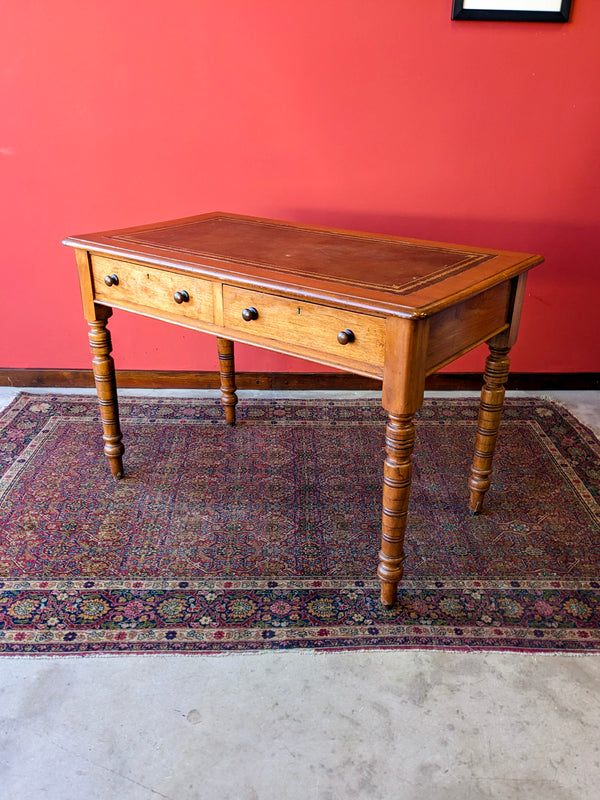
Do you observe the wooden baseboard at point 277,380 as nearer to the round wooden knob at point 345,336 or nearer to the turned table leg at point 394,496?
the turned table leg at point 394,496

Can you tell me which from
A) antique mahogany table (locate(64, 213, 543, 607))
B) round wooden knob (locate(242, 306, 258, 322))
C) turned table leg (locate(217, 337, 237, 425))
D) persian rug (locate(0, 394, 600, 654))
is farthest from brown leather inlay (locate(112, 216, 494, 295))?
persian rug (locate(0, 394, 600, 654))

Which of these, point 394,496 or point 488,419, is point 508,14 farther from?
point 394,496

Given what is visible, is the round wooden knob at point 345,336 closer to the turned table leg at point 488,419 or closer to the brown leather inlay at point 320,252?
the brown leather inlay at point 320,252

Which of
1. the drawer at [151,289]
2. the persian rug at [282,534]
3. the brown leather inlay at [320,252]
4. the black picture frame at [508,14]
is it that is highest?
the black picture frame at [508,14]

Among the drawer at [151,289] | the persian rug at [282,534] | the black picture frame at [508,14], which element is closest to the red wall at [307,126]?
the black picture frame at [508,14]

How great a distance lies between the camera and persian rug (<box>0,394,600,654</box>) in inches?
75.9

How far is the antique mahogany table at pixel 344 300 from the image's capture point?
168 cm

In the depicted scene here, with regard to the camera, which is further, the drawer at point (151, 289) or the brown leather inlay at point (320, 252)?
the drawer at point (151, 289)

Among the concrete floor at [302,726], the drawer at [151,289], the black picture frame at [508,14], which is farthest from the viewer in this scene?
the black picture frame at [508,14]

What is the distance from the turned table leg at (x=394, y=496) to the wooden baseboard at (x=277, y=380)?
1528 millimetres

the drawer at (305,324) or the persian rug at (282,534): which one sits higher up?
the drawer at (305,324)

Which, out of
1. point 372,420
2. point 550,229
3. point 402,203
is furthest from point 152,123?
point 550,229

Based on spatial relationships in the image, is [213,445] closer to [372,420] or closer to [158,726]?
[372,420]

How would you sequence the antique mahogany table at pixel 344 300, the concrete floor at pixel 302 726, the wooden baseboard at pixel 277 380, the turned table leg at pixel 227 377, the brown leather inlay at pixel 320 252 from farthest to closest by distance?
1. the wooden baseboard at pixel 277 380
2. the turned table leg at pixel 227 377
3. the brown leather inlay at pixel 320 252
4. the antique mahogany table at pixel 344 300
5. the concrete floor at pixel 302 726
